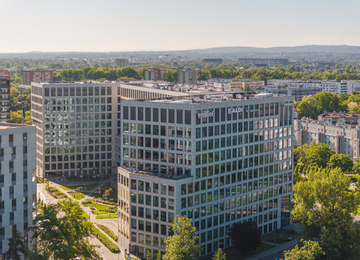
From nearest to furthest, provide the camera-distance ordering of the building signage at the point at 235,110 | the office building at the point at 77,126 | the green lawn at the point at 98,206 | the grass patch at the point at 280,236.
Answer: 1. the building signage at the point at 235,110
2. the grass patch at the point at 280,236
3. the green lawn at the point at 98,206
4. the office building at the point at 77,126

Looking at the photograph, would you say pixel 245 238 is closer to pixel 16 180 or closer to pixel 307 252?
pixel 307 252

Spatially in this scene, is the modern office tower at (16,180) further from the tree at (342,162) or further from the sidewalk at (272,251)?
the tree at (342,162)

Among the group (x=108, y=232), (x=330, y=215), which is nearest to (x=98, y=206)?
(x=108, y=232)

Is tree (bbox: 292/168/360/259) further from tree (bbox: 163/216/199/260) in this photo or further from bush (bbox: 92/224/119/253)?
bush (bbox: 92/224/119/253)

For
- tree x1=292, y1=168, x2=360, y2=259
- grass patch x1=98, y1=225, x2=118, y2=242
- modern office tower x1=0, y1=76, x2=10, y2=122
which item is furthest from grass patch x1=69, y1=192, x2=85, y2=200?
tree x1=292, y1=168, x2=360, y2=259

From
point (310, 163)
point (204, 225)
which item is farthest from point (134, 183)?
point (310, 163)

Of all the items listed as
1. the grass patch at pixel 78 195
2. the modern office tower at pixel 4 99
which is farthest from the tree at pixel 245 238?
the modern office tower at pixel 4 99
